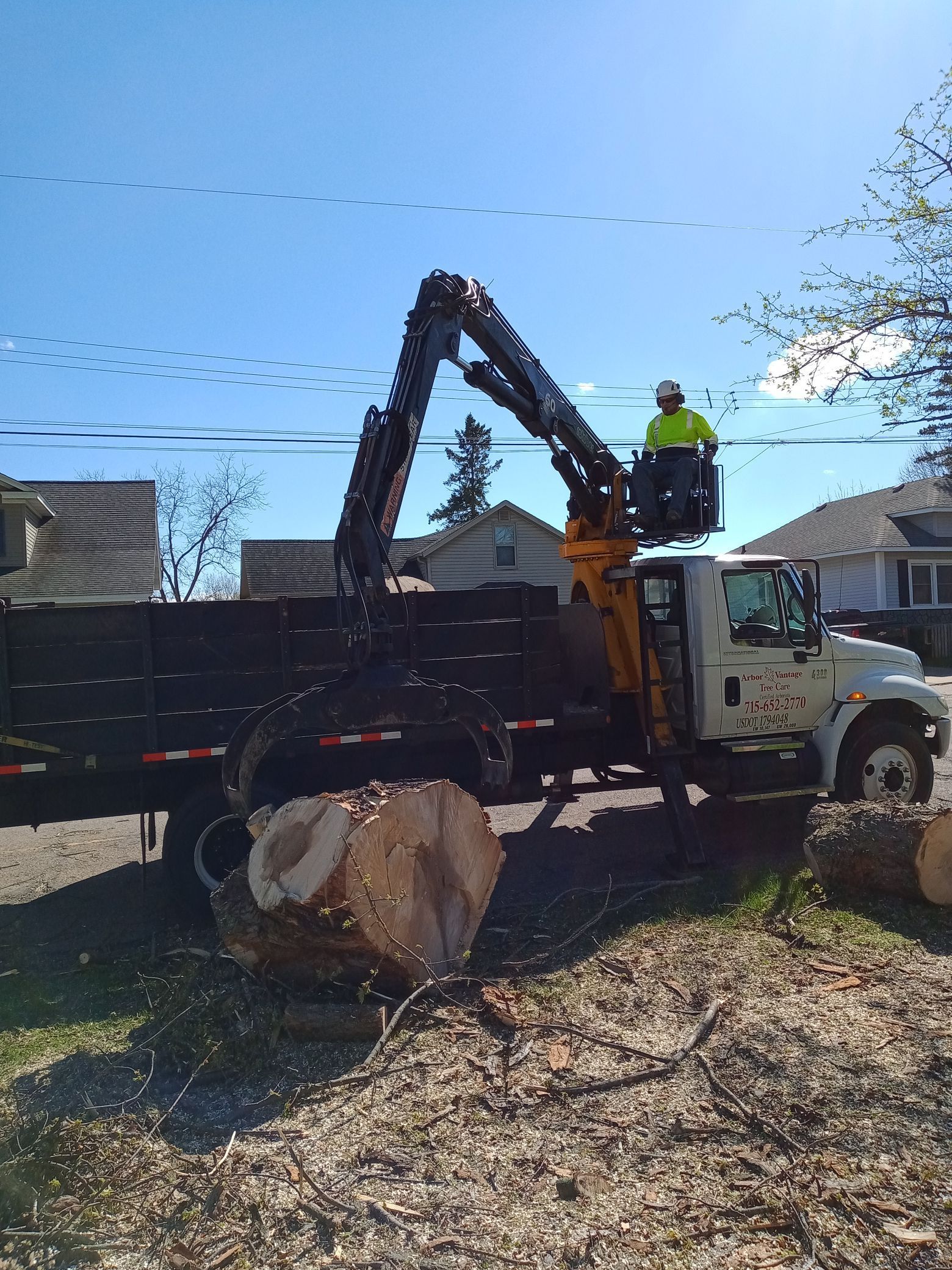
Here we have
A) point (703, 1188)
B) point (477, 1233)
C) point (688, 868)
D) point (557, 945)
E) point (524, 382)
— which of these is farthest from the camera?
point (524, 382)

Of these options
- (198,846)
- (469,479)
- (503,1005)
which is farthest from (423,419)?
(469,479)

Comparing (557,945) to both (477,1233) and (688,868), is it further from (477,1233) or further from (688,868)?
(477,1233)

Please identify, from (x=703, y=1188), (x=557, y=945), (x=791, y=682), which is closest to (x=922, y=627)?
(x=791, y=682)

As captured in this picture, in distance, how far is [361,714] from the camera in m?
5.45

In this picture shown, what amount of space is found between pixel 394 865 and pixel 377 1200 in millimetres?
1637

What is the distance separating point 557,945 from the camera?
5469 millimetres

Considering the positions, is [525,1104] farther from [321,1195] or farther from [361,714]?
[361,714]

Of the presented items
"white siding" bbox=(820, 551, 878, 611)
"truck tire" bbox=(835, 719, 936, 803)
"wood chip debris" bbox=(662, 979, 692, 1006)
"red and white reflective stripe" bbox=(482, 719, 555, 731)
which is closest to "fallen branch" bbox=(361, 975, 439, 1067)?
"wood chip debris" bbox=(662, 979, 692, 1006)

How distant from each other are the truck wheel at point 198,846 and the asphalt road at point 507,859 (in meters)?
0.20

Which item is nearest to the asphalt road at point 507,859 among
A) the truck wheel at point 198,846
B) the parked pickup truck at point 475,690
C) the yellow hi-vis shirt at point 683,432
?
the truck wheel at point 198,846

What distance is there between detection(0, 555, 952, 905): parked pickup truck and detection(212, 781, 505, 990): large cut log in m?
Answer: 1.76

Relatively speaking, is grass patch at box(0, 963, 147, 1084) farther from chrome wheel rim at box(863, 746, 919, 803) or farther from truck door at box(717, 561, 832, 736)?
chrome wheel rim at box(863, 746, 919, 803)

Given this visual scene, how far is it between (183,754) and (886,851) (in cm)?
467

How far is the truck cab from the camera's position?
762cm
